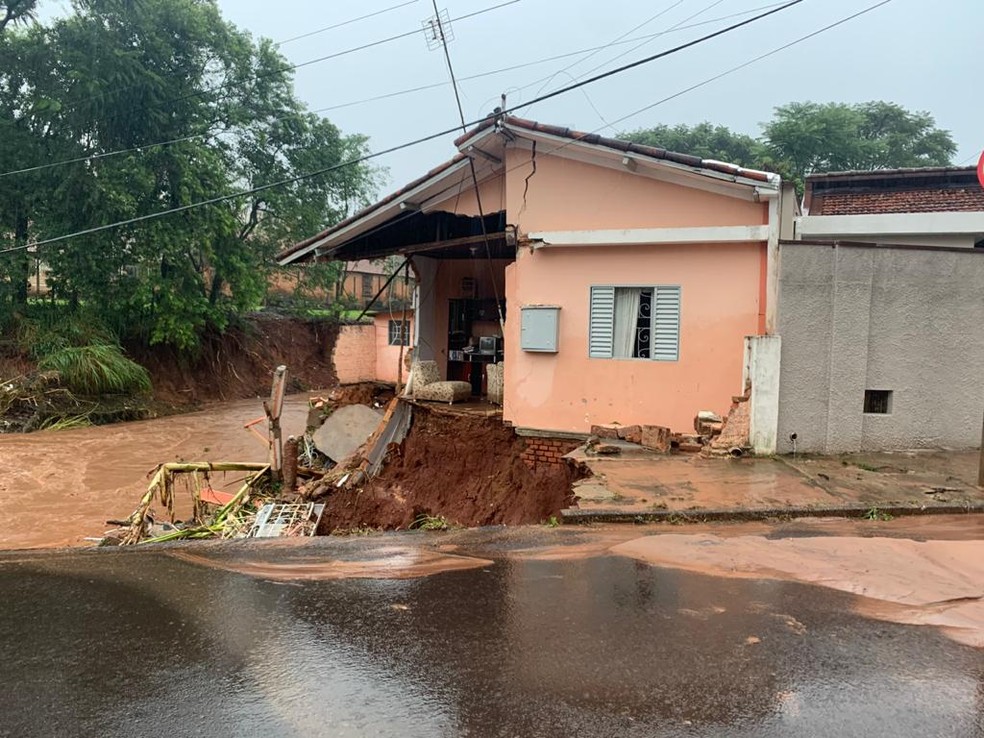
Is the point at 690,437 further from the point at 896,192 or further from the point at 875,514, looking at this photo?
the point at 896,192

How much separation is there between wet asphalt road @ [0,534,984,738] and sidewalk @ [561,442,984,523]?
149cm

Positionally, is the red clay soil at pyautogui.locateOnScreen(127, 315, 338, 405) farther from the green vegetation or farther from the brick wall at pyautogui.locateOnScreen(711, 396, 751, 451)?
the green vegetation

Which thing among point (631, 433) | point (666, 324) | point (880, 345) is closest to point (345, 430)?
point (631, 433)

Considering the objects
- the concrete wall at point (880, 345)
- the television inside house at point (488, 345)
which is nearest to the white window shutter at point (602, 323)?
the concrete wall at point (880, 345)

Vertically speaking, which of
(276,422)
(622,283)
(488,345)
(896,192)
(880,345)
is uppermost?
(896,192)

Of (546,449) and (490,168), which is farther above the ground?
(490,168)

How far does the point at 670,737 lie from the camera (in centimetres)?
272

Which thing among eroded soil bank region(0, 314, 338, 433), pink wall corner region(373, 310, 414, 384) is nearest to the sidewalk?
pink wall corner region(373, 310, 414, 384)

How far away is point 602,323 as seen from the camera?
9148 mm

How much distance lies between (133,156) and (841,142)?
93.8 feet

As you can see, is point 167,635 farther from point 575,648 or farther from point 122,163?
point 122,163

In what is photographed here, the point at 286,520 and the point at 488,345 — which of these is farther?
the point at 488,345

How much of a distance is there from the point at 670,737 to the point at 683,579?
1905 millimetres

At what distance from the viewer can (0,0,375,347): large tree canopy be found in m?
19.9
